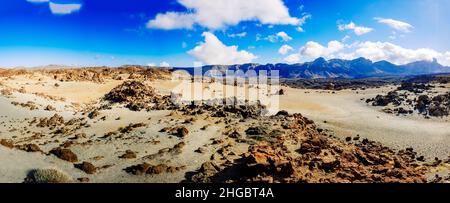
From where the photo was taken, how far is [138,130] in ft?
100

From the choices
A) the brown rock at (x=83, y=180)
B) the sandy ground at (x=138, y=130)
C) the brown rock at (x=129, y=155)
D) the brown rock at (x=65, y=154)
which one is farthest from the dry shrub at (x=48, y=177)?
the brown rock at (x=129, y=155)

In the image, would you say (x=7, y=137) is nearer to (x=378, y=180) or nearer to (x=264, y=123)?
(x=264, y=123)

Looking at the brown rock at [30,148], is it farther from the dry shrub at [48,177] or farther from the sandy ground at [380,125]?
Result: the sandy ground at [380,125]

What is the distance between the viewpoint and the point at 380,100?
56.9 meters

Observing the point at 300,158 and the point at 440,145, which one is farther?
the point at 440,145

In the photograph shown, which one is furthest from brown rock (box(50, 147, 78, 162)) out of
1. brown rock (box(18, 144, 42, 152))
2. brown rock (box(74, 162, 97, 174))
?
brown rock (box(74, 162, 97, 174))

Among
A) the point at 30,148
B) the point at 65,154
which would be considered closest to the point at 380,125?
the point at 65,154

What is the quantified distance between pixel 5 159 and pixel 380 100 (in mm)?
45256

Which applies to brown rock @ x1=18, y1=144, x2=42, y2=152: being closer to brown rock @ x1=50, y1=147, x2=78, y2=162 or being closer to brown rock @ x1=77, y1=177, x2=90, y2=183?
brown rock @ x1=50, y1=147, x2=78, y2=162

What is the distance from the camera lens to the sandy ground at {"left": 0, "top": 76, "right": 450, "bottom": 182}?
23641mm
